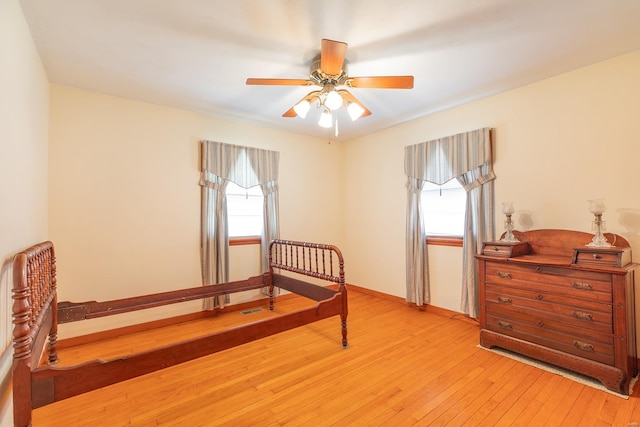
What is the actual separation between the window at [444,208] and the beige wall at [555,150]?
0.26 m

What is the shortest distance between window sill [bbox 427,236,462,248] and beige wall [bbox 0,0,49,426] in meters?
3.76

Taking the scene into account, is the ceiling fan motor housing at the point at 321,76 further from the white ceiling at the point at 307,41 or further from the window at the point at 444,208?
the window at the point at 444,208

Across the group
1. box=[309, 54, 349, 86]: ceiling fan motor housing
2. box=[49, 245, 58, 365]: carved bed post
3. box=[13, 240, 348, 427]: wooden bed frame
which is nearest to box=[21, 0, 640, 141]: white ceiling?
box=[309, 54, 349, 86]: ceiling fan motor housing

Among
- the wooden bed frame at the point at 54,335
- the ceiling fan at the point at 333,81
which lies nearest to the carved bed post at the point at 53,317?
the wooden bed frame at the point at 54,335

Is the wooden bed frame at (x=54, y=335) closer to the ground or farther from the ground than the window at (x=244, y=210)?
closer to the ground

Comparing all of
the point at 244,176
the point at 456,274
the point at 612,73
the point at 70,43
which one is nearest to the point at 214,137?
the point at 244,176

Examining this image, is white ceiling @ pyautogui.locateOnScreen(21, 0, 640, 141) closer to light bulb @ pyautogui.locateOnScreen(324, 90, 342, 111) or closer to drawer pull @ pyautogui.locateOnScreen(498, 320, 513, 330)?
light bulb @ pyautogui.locateOnScreen(324, 90, 342, 111)

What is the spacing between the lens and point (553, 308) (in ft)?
7.40

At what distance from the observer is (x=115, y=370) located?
1507 millimetres

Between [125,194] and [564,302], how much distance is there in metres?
4.17

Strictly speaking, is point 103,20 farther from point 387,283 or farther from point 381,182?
point 387,283

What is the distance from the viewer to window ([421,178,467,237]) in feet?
11.2

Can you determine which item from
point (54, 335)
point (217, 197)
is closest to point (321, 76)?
point (217, 197)

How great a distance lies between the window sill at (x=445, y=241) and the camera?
3389mm
